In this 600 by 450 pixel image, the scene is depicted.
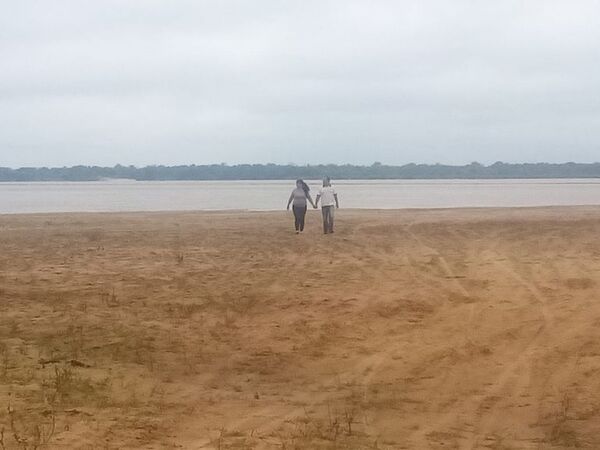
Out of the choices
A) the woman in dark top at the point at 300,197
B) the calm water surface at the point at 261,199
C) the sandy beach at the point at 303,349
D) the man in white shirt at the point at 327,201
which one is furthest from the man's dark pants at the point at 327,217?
the calm water surface at the point at 261,199

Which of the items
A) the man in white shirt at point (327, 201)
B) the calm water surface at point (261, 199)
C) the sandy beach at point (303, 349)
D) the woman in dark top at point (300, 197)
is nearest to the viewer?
the sandy beach at point (303, 349)

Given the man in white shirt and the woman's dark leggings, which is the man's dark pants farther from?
the woman's dark leggings

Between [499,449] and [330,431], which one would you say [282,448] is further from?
[499,449]

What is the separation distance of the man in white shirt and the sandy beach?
13.9ft

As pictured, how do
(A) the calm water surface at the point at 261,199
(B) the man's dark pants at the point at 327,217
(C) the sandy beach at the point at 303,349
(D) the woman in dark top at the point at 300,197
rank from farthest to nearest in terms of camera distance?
(A) the calm water surface at the point at 261,199 < (B) the man's dark pants at the point at 327,217 < (D) the woman in dark top at the point at 300,197 < (C) the sandy beach at the point at 303,349

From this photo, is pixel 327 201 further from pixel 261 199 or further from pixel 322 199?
pixel 261 199

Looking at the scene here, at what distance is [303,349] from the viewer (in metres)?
9.02

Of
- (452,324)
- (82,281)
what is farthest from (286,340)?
(82,281)

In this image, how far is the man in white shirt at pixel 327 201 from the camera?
20.5 metres

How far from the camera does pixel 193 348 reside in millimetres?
9023

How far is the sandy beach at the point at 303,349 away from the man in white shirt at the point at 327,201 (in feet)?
13.9

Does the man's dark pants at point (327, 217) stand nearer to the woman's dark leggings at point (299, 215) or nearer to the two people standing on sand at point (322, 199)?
the two people standing on sand at point (322, 199)

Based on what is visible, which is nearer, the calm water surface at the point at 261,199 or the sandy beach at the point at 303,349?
the sandy beach at the point at 303,349

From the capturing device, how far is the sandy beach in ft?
20.7
